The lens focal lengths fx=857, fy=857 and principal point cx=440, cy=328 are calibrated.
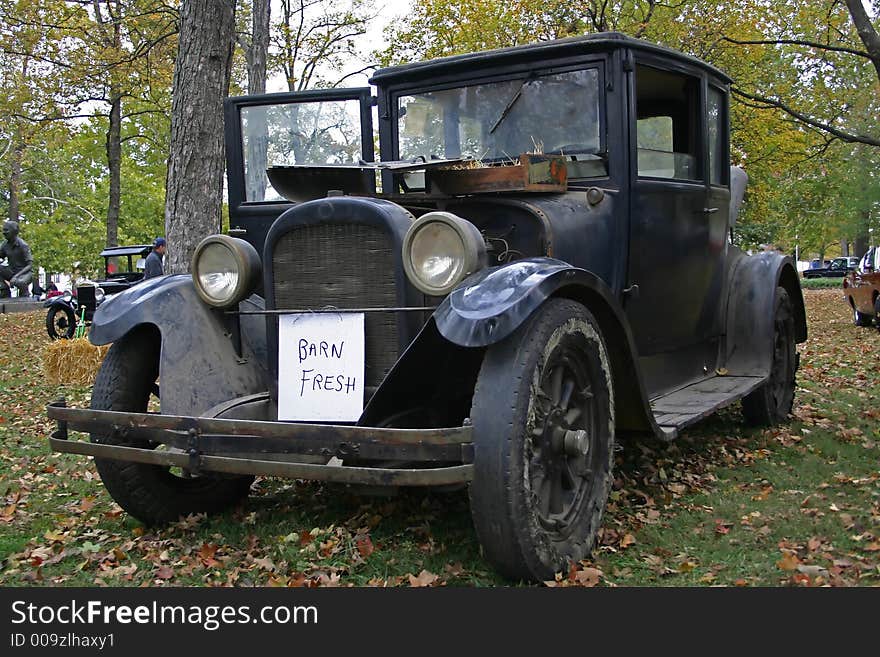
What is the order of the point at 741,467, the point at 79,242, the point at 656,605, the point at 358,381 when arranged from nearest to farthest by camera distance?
the point at 656,605 < the point at 358,381 < the point at 741,467 < the point at 79,242

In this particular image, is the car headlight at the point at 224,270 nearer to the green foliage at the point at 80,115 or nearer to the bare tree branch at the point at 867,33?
the bare tree branch at the point at 867,33

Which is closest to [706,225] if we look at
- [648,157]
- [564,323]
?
[648,157]

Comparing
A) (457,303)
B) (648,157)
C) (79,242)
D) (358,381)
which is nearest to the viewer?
(457,303)

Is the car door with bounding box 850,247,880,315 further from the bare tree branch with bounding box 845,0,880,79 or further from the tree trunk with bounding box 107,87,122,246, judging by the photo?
the tree trunk with bounding box 107,87,122,246

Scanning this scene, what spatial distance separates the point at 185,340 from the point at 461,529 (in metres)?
1.54

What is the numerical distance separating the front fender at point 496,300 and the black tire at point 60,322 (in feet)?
40.5

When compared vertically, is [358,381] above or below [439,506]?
above

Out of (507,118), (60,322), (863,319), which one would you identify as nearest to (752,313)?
(507,118)

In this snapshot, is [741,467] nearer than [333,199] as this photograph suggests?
No

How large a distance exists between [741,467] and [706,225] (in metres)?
1.50

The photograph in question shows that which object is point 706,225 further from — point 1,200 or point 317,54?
point 1,200

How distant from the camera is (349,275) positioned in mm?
3717

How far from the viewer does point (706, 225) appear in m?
5.36

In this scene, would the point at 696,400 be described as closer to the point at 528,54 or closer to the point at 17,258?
the point at 528,54
